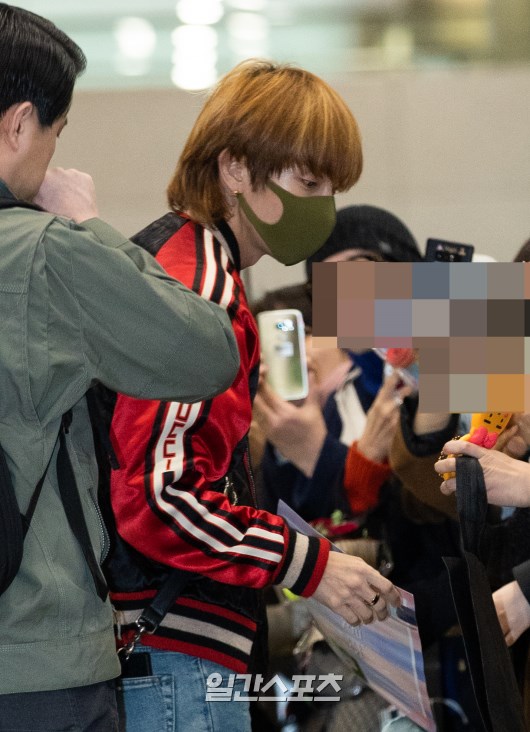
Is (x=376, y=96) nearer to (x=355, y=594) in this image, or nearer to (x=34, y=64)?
(x=355, y=594)

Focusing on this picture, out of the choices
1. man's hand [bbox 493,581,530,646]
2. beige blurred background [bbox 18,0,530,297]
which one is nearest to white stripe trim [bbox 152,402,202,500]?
man's hand [bbox 493,581,530,646]

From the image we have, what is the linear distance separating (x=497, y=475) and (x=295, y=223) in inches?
18.2

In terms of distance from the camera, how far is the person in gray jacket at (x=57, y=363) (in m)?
1.09

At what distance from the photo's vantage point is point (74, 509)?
1.14 m

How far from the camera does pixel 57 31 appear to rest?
1.22m

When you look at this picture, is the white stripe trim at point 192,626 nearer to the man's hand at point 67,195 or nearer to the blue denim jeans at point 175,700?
the blue denim jeans at point 175,700

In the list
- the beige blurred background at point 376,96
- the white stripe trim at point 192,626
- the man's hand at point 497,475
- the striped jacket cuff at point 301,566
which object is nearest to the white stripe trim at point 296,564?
the striped jacket cuff at point 301,566

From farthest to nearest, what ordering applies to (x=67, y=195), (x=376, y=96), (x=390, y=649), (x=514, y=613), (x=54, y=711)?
1. (x=376, y=96)
2. (x=514, y=613)
3. (x=390, y=649)
4. (x=67, y=195)
5. (x=54, y=711)

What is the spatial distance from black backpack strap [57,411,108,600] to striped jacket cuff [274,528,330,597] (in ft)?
1.20

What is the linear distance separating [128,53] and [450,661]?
97.9 inches

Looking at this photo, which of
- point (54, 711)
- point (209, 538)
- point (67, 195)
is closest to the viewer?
point (54, 711)

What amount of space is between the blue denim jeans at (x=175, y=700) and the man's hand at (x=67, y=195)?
0.58m

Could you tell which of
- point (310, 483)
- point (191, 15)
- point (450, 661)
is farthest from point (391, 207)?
point (450, 661)

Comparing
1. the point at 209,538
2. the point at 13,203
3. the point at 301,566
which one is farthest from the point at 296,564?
the point at 13,203
